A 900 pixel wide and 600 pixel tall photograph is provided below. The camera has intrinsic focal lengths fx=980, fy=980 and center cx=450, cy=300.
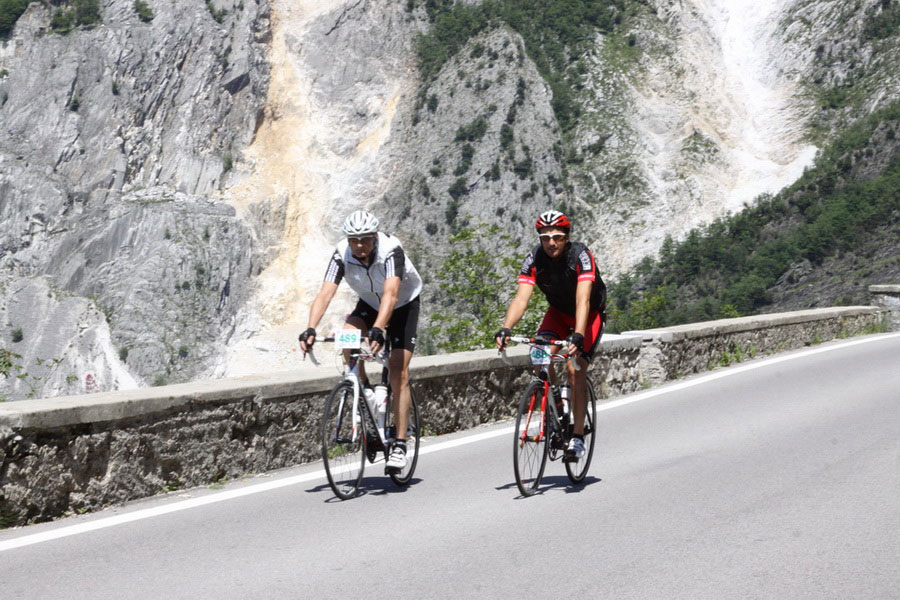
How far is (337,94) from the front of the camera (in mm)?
86812

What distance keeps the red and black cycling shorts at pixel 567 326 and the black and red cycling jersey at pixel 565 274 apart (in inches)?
2.0

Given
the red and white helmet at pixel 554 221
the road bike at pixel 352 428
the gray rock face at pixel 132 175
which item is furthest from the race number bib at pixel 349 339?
the gray rock face at pixel 132 175

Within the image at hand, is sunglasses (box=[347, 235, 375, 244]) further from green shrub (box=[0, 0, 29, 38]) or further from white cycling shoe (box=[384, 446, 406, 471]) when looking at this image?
green shrub (box=[0, 0, 29, 38])

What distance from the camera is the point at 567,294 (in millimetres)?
6520

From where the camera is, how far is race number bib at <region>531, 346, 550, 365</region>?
625 cm

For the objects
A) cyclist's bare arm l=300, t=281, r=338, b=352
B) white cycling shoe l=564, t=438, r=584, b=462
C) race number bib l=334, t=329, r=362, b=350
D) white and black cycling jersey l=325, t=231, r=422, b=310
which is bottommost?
white cycling shoe l=564, t=438, r=584, b=462

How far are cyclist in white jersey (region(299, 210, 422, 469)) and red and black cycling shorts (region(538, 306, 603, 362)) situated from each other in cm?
91

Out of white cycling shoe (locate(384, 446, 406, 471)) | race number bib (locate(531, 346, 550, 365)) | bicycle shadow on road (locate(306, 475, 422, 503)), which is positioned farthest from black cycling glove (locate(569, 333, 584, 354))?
bicycle shadow on road (locate(306, 475, 422, 503))

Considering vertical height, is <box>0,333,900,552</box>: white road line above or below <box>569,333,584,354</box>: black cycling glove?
below

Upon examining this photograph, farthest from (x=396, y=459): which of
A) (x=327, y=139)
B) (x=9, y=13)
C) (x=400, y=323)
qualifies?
(x=9, y=13)

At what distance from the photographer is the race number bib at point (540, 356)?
6246mm

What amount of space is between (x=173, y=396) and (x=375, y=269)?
156 cm

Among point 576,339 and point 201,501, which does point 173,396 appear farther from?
point 576,339

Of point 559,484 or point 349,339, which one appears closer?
point 349,339
